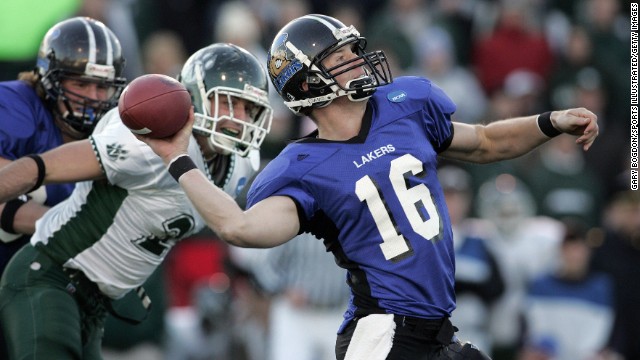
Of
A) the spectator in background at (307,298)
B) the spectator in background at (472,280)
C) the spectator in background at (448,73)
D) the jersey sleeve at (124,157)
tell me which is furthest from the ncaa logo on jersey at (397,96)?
the spectator in background at (448,73)

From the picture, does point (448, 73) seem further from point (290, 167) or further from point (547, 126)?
point (290, 167)

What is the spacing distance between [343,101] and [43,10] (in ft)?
16.2

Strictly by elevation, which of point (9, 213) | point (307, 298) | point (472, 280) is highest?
point (9, 213)

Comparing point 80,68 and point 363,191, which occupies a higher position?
point 363,191

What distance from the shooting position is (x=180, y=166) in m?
3.92

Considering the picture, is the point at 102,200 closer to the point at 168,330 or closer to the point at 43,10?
the point at 168,330

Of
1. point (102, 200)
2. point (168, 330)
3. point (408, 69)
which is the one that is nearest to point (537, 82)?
point (408, 69)

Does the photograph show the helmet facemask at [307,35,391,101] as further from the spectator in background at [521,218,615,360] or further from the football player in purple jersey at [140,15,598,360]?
the spectator in background at [521,218,615,360]

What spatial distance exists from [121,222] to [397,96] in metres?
1.27

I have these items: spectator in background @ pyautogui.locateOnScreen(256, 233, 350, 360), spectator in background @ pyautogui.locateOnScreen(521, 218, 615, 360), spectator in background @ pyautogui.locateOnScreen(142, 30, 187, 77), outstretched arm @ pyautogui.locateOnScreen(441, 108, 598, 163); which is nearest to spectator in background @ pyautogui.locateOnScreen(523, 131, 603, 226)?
spectator in background @ pyautogui.locateOnScreen(521, 218, 615, 360)

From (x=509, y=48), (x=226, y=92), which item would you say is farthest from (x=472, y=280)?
(x=226, y=92)

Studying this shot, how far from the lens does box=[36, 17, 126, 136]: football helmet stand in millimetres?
5074

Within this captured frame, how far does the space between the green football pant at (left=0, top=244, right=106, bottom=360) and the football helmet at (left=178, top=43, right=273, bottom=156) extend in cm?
89

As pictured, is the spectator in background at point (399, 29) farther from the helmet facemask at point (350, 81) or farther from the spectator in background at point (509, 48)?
the helmet facemask at point (350, 81)
